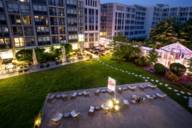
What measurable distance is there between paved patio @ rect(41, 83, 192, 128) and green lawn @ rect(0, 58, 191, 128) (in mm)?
1789

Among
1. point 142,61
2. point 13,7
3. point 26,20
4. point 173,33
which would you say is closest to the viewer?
point 142,61

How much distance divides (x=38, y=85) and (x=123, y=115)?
13839mm

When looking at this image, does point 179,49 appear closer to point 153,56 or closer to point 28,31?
point 153,56

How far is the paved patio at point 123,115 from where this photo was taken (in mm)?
11914

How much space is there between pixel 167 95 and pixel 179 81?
5981mm

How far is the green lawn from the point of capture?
45.2ft

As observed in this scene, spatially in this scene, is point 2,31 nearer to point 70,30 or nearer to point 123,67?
point 70,30

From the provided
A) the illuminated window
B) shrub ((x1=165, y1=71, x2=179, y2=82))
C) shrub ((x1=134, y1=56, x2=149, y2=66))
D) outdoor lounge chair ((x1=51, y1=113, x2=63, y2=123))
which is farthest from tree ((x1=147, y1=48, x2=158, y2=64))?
the illuminated window

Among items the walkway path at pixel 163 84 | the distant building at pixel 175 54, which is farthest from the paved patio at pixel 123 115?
the distant building at pixel 175 54

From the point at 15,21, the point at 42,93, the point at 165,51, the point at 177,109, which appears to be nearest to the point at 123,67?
the point at 165,51

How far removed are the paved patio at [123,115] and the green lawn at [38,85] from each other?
5.87 feet

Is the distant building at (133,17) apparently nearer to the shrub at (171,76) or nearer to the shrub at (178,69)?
the shrub at (178,69)

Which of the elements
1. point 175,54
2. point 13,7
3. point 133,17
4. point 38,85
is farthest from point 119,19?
point 38,85

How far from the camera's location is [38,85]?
20.7 m
